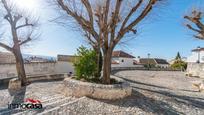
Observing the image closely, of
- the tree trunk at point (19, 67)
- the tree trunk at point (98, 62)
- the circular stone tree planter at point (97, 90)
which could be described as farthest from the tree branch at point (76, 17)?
the tree trunk at point (19, 67)

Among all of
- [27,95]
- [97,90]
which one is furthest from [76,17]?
[27,95]

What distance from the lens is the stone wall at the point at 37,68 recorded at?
1944 cm

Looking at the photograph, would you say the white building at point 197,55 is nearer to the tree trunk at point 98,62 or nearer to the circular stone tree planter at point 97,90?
the tree trunk at point 98,62

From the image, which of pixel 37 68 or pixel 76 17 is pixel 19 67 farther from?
pixel 37 68

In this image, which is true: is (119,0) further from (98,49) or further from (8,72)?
(8,72)

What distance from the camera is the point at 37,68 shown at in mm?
21219

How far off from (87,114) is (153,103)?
2912mm

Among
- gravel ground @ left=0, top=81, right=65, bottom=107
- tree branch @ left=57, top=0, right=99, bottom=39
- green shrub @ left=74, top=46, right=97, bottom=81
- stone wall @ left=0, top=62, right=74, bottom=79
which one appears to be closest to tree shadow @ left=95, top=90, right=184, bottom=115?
green shrub @ left=74, top=46, right=97, bottom=81

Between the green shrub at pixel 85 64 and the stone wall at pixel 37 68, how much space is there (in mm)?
13465

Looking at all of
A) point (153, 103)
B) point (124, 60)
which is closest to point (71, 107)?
point (153, 103)

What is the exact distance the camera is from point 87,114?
533 cm

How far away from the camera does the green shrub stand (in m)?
8.17

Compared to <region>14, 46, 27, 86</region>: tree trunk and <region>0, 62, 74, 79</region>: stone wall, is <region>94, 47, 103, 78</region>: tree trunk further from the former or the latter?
<region>0, 62, 74, 79</region>: stone wall

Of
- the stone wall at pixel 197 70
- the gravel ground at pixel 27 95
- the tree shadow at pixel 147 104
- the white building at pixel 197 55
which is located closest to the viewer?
the tree shadow at pixel 147 104
